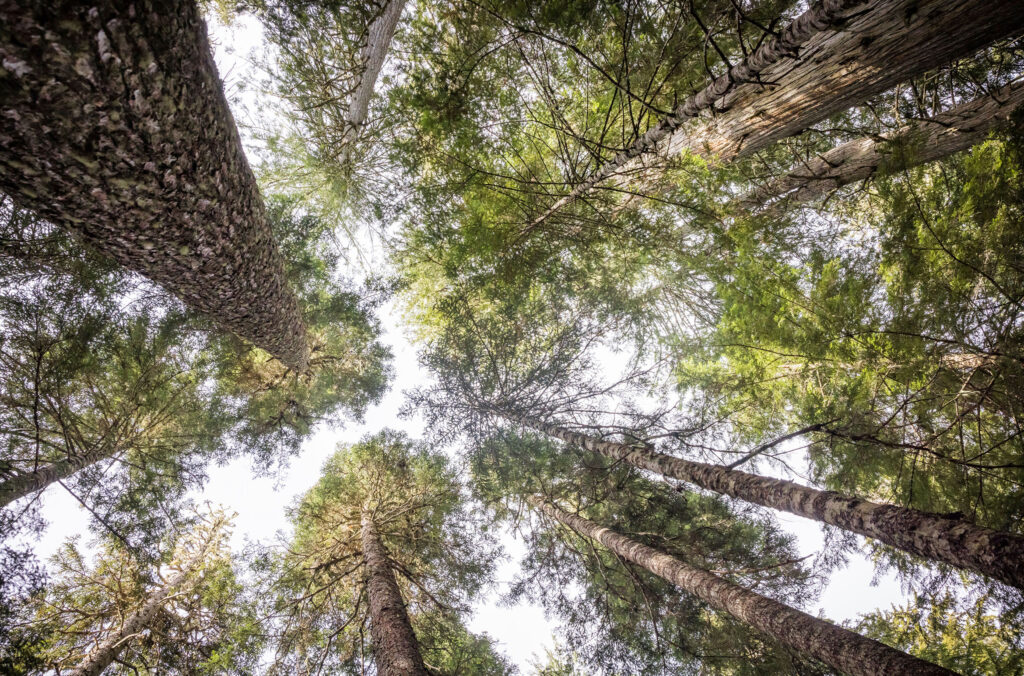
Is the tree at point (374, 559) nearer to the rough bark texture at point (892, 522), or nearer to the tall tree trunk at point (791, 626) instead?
the tall tree trunk at point (791, 626)

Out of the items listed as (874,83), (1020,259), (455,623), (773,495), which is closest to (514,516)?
(455,623)

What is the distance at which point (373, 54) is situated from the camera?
558 centimetres

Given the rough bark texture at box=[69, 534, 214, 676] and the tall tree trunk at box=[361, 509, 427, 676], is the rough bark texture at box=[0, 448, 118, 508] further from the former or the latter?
the tall tree trunk at box=[361, 509, 427, 676]

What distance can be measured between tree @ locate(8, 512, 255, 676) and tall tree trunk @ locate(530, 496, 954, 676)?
19.0 feet

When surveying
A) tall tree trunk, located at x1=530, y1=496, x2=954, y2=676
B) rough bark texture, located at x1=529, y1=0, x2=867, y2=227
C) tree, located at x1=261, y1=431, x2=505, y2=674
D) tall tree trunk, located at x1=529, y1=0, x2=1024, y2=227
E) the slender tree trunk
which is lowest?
tall tree trunk, located at x1=530, y1=496, x2=954, y2=676

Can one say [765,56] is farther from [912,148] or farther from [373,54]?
[373,54]

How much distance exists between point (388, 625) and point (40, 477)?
610 cm

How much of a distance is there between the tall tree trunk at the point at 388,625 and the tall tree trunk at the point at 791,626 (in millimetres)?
3119

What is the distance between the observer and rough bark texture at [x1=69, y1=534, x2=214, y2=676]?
15.6 feet

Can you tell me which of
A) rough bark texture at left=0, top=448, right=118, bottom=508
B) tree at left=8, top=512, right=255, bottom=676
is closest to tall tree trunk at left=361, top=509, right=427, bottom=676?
tree at left=8, top=512, right=255, bottom=676

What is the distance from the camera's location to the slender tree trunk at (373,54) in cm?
533

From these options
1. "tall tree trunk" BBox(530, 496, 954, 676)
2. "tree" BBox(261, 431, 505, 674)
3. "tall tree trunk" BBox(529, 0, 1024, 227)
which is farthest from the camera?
"tree" BBox(261, 431, 505, 674)

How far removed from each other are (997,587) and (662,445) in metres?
3.56

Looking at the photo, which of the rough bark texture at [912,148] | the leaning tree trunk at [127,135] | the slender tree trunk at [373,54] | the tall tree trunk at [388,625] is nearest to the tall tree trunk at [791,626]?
the tall tree trunk at [388,625]
